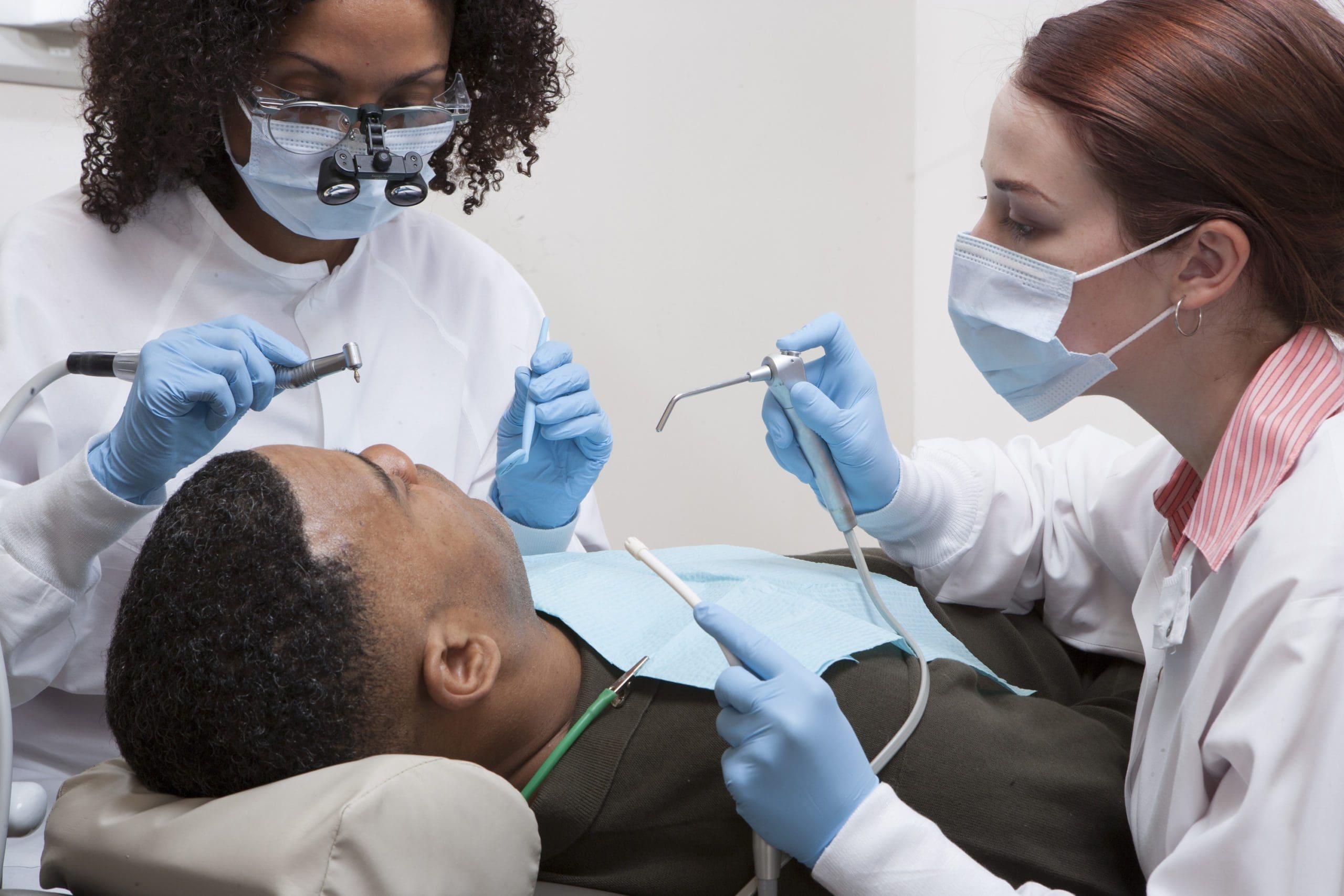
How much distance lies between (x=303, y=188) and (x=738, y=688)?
3.03 ft

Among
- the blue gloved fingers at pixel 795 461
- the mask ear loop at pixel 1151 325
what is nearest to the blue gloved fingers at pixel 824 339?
the blue gloved fingers at pixel 795 461

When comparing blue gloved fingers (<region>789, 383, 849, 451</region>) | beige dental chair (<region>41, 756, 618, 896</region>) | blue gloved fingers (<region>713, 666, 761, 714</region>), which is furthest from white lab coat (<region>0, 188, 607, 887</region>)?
blue gloved fingers (<region>713, 666, 761, 714</region>)

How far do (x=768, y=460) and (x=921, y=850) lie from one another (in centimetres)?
181

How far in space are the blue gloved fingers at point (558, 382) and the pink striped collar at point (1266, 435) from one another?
0.84 metres

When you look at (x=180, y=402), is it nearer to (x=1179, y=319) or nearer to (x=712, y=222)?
(x=1179, y=319)

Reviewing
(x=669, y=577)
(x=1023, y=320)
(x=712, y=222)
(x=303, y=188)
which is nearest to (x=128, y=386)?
(x=303, y=188)

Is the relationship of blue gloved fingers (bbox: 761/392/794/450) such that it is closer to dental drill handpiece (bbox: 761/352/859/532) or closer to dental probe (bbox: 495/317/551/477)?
dental drill handpiece (bbox: 761/352/859/532)

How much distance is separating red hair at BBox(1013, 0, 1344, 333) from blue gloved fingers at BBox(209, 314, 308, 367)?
977mm

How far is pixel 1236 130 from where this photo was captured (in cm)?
120

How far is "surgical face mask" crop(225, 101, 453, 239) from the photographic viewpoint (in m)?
1.47

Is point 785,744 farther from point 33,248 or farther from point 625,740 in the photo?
point 33,248

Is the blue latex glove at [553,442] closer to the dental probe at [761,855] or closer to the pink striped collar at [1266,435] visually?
the dental probe at [761,855]

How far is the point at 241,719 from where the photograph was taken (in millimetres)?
1017

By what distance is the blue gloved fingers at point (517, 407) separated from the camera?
1645 mm
